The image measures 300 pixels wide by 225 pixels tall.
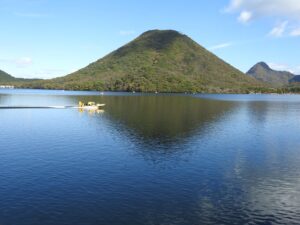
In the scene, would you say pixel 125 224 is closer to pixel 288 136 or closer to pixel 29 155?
pixel 29 155

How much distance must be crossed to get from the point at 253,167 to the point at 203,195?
23839 millimetres

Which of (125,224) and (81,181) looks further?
(81,181)

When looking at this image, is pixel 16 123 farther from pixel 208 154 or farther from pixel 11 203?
pixel 11 203

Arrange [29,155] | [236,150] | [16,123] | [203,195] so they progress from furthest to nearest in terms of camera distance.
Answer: [16,123], [236,150], [29,155], [203,195]

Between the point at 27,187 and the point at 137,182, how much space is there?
733 inches

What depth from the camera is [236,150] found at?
94562 mm

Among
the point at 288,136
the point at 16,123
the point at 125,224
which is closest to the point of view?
the point at 125,224

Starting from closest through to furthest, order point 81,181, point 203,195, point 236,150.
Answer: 1. point 203,195
2. point 81,181
3. point 236,150

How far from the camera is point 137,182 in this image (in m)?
62.2

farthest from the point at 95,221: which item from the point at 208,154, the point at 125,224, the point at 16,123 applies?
the point at 16,123

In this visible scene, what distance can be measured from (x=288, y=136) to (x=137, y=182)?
79.1 meters

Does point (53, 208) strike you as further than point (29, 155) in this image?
No

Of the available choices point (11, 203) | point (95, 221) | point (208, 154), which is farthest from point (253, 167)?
point (11, 203)

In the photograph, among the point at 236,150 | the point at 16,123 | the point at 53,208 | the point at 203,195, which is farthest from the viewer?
the point at 16,123
